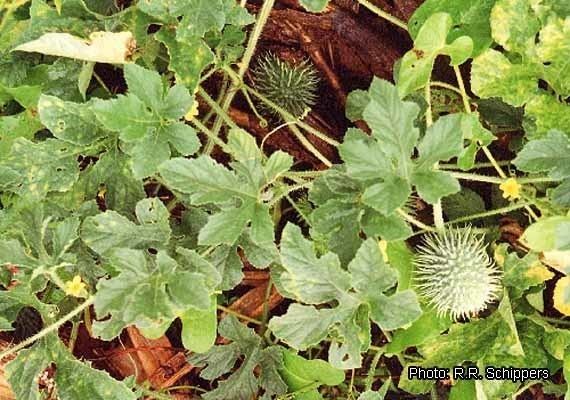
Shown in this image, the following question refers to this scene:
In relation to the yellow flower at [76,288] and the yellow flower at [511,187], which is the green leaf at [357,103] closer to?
the yellow flower at [511,187]

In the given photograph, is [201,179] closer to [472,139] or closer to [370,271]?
[370,271]

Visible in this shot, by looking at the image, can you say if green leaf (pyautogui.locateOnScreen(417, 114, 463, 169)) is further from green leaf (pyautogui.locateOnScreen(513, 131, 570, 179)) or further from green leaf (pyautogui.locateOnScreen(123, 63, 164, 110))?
green leaf (pyautogui.locateOnScreen(123, 63, 164, 110))

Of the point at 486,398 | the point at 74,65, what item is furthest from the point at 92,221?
the point at 486,398

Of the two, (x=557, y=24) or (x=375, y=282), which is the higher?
(x=557, y=24)

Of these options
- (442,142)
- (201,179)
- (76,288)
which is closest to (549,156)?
(442,142)

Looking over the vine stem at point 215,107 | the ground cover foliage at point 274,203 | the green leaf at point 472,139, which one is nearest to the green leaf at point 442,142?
the ground cover foliage at point 274,203

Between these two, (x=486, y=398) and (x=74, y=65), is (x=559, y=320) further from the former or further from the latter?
(x=74, y=65)

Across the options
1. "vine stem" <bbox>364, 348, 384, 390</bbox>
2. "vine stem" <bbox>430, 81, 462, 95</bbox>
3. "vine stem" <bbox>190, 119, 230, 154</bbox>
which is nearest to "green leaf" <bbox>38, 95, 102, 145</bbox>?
"vine stem" <bbox>190, 119, 230, 154</bbox>
